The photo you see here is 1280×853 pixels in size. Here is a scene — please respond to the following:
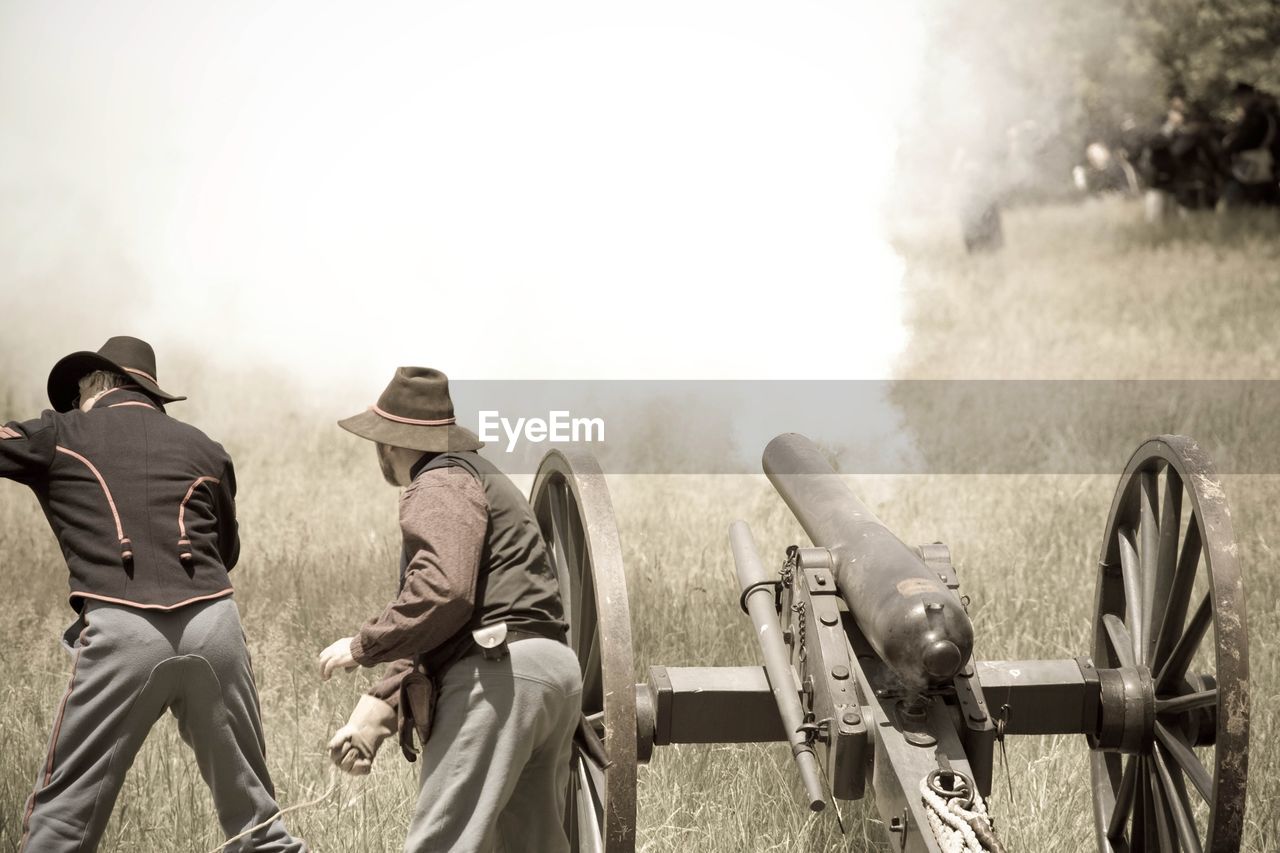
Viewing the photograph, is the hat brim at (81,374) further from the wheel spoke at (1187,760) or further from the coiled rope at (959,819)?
the wheel spoke at (1187,760)

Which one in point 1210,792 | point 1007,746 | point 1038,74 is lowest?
point 1007,746

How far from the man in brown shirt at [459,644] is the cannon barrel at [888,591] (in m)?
0.75

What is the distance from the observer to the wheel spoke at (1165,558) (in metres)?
3.96

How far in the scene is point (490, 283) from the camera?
1019cm

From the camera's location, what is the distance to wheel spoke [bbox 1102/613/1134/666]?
13.9ft

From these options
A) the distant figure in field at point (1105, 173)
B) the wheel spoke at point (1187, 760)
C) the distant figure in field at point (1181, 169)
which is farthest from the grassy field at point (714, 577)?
the distant figure in field at point (1105, 173)

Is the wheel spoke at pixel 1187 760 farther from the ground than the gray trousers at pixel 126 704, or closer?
closer

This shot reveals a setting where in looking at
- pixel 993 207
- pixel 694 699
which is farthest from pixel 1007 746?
pixel 993 207

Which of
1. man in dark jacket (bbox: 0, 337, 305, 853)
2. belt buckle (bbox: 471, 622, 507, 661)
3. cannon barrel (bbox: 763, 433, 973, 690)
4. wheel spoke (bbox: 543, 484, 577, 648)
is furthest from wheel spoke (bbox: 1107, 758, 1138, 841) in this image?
man in dark jacket (bbox: 0, 337, 305, 853)

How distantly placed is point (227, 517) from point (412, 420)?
0.89 m

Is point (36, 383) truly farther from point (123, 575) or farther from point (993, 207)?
point (993, 207)

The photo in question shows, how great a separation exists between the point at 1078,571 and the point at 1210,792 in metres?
3.32

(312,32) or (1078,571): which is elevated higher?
(312,32)

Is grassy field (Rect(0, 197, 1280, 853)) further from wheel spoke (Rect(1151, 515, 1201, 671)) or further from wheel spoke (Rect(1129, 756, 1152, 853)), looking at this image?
wheel spoke (Rect(1151, 515, 1201, 671))
